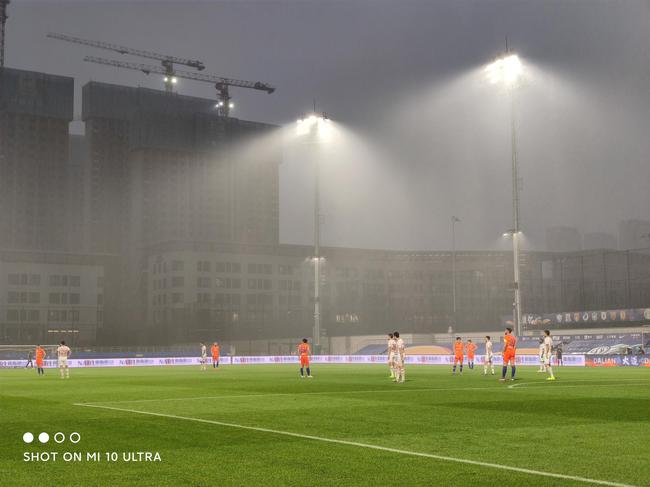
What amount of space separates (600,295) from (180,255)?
3207 inches

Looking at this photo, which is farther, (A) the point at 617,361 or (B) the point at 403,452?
(A) the point at 617,361

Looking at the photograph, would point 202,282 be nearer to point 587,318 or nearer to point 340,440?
point 587,318

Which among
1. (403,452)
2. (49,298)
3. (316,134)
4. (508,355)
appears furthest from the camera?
(49,298)

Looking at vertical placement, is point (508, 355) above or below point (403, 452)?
above

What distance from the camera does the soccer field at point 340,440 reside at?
10031 mm

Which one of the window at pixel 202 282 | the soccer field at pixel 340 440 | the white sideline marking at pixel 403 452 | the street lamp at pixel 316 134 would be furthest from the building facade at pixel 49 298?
the white sideline marking at pixel 403 452

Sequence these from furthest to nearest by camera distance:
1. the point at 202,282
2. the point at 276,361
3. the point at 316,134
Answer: the point at 202,282 < the point at 276,361 < the point at 316,134

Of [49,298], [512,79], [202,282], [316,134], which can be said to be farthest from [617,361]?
[49,298]

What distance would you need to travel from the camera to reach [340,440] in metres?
13.4

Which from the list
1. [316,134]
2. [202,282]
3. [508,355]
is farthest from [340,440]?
[202,282]

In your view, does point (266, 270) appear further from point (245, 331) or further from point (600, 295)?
point (600, 295)

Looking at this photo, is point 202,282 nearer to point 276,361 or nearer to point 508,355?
point 276,361

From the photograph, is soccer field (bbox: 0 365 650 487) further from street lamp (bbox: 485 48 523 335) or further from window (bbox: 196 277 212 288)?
window (bbox: 196 277 212 288)

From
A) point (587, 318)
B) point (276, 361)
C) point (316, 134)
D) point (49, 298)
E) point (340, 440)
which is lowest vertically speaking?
point (276, 361)
